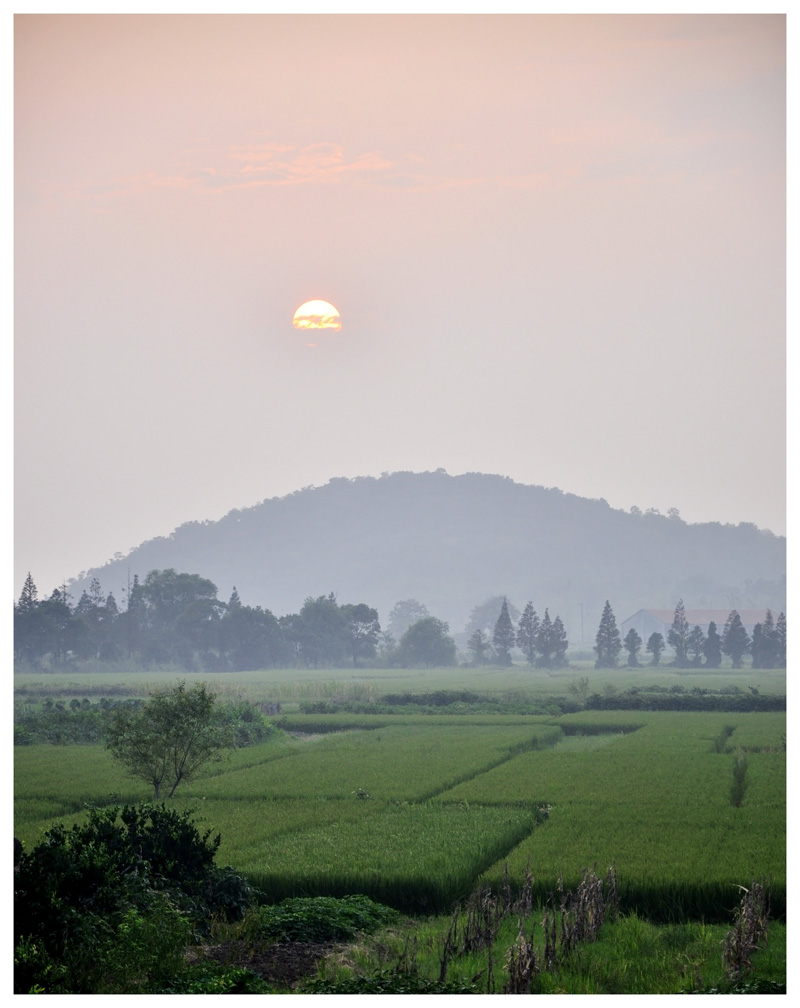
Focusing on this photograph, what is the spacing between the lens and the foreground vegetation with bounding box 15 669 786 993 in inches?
371

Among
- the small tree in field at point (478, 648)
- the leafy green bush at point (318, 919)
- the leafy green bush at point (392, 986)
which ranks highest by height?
the leafy green bush at point (392, 986)

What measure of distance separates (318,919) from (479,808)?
27.6 feet

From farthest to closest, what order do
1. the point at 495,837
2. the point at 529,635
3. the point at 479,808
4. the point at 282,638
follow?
the point at 282,638 → the point at 529,635 → the point at 479,808 → the point at 495,837

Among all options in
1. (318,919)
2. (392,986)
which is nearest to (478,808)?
(318,919)

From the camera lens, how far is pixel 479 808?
61.8ft

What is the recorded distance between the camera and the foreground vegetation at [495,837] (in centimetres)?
942

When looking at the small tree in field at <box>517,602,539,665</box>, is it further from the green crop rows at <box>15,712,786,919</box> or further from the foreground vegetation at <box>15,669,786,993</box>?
the foreground vegetation at <box>15,669,786,993</box>

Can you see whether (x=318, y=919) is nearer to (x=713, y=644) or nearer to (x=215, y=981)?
(x=215, y=981)

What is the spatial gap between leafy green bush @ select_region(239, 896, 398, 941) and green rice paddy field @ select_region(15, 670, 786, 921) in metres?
0.97

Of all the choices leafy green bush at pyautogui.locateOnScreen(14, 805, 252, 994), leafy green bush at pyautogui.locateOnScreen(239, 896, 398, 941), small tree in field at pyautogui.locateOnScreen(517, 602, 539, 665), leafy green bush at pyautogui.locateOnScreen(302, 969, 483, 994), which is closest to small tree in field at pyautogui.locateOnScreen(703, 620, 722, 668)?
small tree in field at pyautogui.locateOnScreen(517, 602, 539, 665)

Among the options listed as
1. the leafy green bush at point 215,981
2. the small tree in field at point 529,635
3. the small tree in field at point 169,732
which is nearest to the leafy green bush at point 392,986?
the leafy green bush at point 215,981

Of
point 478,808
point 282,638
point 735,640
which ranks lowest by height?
point 282,638

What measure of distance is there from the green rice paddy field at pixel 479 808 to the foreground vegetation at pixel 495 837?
50mm

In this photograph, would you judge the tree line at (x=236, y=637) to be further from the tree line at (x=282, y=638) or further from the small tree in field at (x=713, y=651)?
the small tree in field at (x=713, y=651)
